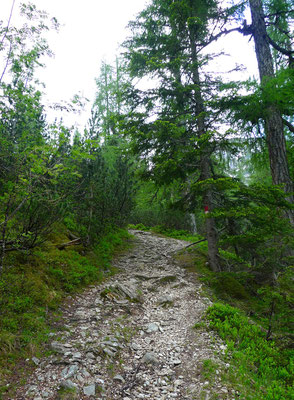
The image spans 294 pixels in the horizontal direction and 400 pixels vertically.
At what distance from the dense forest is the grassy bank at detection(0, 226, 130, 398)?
0.03 m

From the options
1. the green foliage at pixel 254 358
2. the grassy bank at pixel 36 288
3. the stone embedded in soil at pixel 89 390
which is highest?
the grassy bank at pixel 36 288

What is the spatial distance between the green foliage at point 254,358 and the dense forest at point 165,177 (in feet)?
0.13

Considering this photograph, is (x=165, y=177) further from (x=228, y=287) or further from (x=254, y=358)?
(x=254, y=358)

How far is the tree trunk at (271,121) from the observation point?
682 centimetres

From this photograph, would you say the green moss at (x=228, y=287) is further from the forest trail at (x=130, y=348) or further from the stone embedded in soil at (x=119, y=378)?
the stone embedded in soil at (x=119, y=378)

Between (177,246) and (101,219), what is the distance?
14.3 ft

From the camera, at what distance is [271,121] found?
7246mm

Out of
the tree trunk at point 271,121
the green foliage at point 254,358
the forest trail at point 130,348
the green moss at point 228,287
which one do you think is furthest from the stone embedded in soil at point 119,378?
the tree trunk at point 271,121

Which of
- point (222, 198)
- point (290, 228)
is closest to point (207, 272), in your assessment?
point (222, 198)

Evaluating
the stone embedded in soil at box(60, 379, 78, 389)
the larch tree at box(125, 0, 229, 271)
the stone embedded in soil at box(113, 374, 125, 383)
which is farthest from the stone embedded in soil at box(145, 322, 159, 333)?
the larch tree at box(125, 0, 229, 271)

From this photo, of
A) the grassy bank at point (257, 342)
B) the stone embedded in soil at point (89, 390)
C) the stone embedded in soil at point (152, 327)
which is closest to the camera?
the stone embedded in soil at point (89, 390)

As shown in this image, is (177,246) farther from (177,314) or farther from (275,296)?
(275,296)

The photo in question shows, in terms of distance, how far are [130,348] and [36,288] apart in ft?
7.15

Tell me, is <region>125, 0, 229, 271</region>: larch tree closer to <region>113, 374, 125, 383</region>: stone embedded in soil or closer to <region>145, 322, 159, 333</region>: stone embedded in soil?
<region>145, 322, 159, 333</region>: stone embedded in soil
